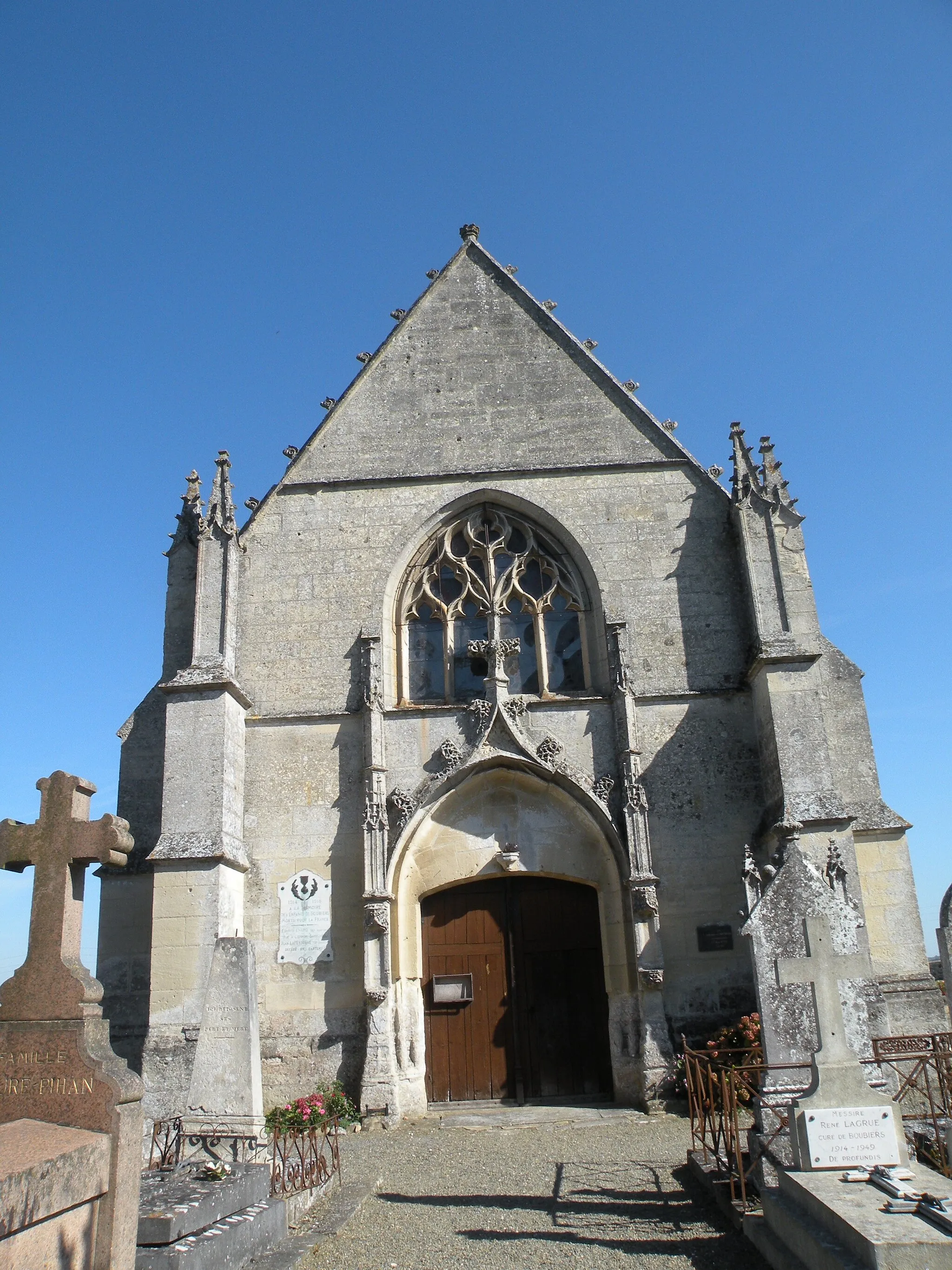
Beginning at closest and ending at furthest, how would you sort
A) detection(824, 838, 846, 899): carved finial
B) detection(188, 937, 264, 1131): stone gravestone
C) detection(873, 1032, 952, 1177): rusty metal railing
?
1. detection(873, 1032, 952, 1177): rusty metal railing
2. detection(188, 937, 264, 1131): stone gravestone
3. detection(824, 838, 846, 899): carved finial

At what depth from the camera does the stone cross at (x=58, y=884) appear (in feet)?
15.8

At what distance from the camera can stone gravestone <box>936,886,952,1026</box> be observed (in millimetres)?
5469

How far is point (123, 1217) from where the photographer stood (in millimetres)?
4473

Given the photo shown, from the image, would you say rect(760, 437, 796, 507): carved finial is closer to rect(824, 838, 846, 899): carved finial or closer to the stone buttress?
the stone buttress

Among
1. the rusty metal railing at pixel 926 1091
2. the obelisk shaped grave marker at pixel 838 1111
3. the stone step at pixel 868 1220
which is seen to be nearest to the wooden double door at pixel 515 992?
the rusty metal railing at pixel 926 1091

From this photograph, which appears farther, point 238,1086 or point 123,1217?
point 238,1086

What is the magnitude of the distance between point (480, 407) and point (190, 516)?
417 cm

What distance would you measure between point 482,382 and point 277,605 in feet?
13.9

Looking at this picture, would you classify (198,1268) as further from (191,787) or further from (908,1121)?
(191,787)

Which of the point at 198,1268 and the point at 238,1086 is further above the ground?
the point at 238,1086

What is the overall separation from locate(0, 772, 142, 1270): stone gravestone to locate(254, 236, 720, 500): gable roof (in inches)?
331

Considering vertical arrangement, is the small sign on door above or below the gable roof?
below

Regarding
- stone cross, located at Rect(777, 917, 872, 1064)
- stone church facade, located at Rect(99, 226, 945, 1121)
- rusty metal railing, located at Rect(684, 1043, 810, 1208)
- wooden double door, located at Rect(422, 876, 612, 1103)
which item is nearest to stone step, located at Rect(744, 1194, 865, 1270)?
rusty metal railing, located at Rect(684, 1043, 810, 1208)

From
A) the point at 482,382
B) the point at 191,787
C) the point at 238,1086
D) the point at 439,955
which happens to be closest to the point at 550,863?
the point at 439,955
